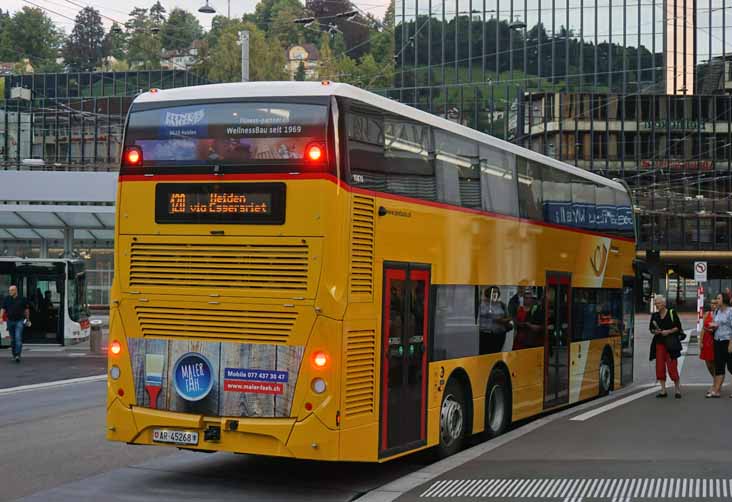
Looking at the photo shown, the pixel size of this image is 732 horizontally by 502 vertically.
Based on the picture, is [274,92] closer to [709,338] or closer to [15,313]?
[709,338]

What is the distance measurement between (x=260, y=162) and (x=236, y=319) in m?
1.37

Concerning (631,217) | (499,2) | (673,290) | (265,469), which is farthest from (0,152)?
(265,469)

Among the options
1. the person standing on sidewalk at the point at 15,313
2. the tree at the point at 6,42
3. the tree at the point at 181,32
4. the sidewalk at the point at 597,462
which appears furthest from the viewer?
the tree at the point at 6,42

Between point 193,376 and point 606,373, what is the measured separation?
35.7 feet

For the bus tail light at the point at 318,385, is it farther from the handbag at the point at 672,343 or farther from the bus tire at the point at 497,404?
the handbag at the point at 672,343

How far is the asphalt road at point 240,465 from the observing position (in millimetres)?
10133

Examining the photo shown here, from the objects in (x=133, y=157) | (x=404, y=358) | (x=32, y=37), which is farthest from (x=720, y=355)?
(x=32, y=37)

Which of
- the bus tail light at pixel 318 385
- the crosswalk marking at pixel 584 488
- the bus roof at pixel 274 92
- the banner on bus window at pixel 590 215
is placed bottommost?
the crosswalk marking at pixel 584 488

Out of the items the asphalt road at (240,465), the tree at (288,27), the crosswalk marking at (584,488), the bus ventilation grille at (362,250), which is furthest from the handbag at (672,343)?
the tree at (288,27)

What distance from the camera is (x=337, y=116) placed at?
9.84 meters

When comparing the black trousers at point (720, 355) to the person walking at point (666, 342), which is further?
the person walking at point (666, 342)

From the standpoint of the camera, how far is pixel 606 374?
63.9 ft

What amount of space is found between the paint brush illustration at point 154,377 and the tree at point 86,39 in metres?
160

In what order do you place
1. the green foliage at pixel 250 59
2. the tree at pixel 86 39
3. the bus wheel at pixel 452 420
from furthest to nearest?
the tree at pixel 86 39
the green foliage at pixel 250 59
the bus wheel at pixel 452 420
